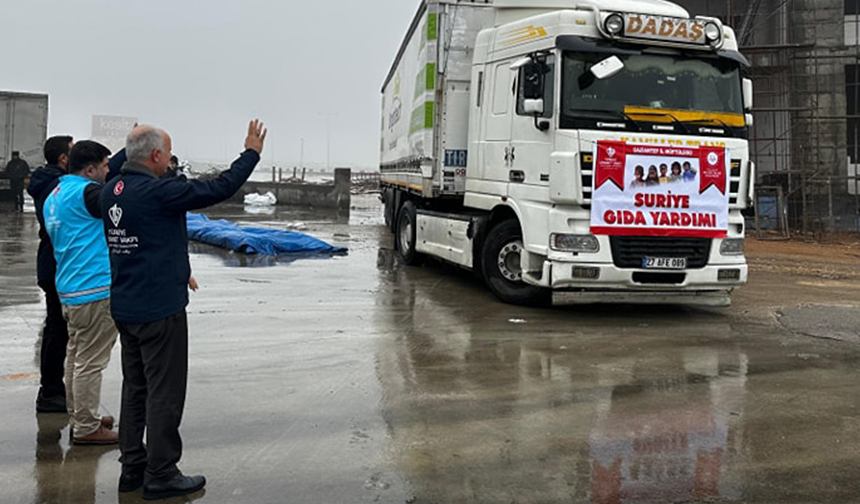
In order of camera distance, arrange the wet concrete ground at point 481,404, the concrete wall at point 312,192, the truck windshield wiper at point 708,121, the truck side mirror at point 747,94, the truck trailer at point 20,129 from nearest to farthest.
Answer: the wet concrete ground at point 481,404, the truck windshield wiper at point 708,121, the truck side mirror at point 747,94, the truck trailer at point 20,129, the concrete wall at point 312,192

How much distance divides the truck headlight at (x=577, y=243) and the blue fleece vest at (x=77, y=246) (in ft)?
17.4

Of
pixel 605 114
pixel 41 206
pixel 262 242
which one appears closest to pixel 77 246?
pixel 41 206

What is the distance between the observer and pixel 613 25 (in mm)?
8867

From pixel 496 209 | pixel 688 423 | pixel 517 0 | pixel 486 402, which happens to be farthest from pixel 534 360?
pixel 517 0

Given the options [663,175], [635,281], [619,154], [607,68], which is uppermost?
[607,68]

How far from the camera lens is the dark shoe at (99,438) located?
15.2ft

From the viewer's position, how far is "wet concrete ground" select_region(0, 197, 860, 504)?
163 inches

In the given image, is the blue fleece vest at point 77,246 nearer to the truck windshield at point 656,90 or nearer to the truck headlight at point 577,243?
the truck headlight at point 577,243

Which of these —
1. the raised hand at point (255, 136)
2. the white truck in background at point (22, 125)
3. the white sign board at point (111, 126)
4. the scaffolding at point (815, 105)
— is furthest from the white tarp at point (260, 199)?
the raised hand at point (255, 136)

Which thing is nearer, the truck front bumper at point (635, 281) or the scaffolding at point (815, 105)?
the truck front bumper at point (635, 281)

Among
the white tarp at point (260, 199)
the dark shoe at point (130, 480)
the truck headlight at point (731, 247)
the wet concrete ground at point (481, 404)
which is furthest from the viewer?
the white tarp at point (260, 199)

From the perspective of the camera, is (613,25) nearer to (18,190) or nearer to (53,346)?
(53,346)

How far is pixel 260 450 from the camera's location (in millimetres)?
4602

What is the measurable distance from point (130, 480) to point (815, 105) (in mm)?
22723
